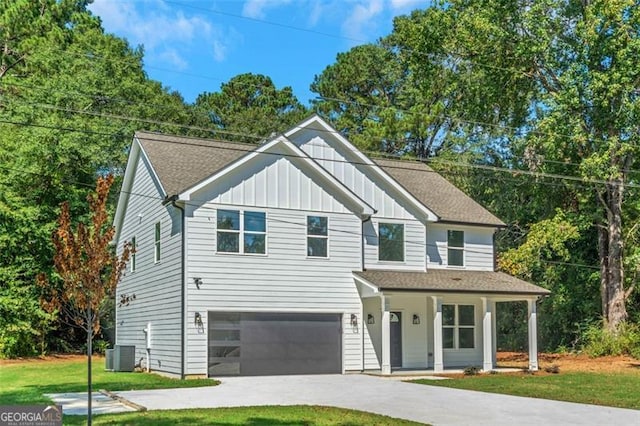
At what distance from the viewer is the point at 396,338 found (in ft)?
81.0

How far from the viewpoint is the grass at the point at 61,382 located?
15403 millimetres

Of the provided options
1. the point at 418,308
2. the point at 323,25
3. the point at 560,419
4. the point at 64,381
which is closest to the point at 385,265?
the point at 418,308

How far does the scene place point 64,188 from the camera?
→ 32906 mm

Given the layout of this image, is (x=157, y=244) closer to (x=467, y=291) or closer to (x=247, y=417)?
(x=467, y=291)

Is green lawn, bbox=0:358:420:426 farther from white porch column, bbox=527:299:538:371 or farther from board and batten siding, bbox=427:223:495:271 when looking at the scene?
white porch column, bbox=527:299:538:371

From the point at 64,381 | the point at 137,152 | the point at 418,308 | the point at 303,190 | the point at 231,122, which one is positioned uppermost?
the point at 231,122

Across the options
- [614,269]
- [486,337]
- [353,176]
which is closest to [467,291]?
[486,337]

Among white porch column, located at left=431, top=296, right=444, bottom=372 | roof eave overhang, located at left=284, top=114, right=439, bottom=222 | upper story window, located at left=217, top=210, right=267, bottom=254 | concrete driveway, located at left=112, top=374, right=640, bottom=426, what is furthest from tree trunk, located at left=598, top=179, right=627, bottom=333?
upper story window, located at left=217, top=210, right=267, bottom=254

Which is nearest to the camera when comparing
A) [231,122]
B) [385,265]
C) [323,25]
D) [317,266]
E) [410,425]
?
[410,425]

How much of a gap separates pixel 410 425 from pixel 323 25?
505 inches

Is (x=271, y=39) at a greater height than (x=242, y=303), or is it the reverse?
(x=271, y=39)

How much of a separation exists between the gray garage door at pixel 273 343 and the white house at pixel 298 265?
1.3 inches

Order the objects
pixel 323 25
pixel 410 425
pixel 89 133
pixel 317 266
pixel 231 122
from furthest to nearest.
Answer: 1. pixel 231 122
2. pixel 89 133
3. pixel 317 266
4. pixel 323 25
5. pixel 410 425

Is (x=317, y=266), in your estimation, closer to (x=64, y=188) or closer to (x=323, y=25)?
(x=323, y=25)
